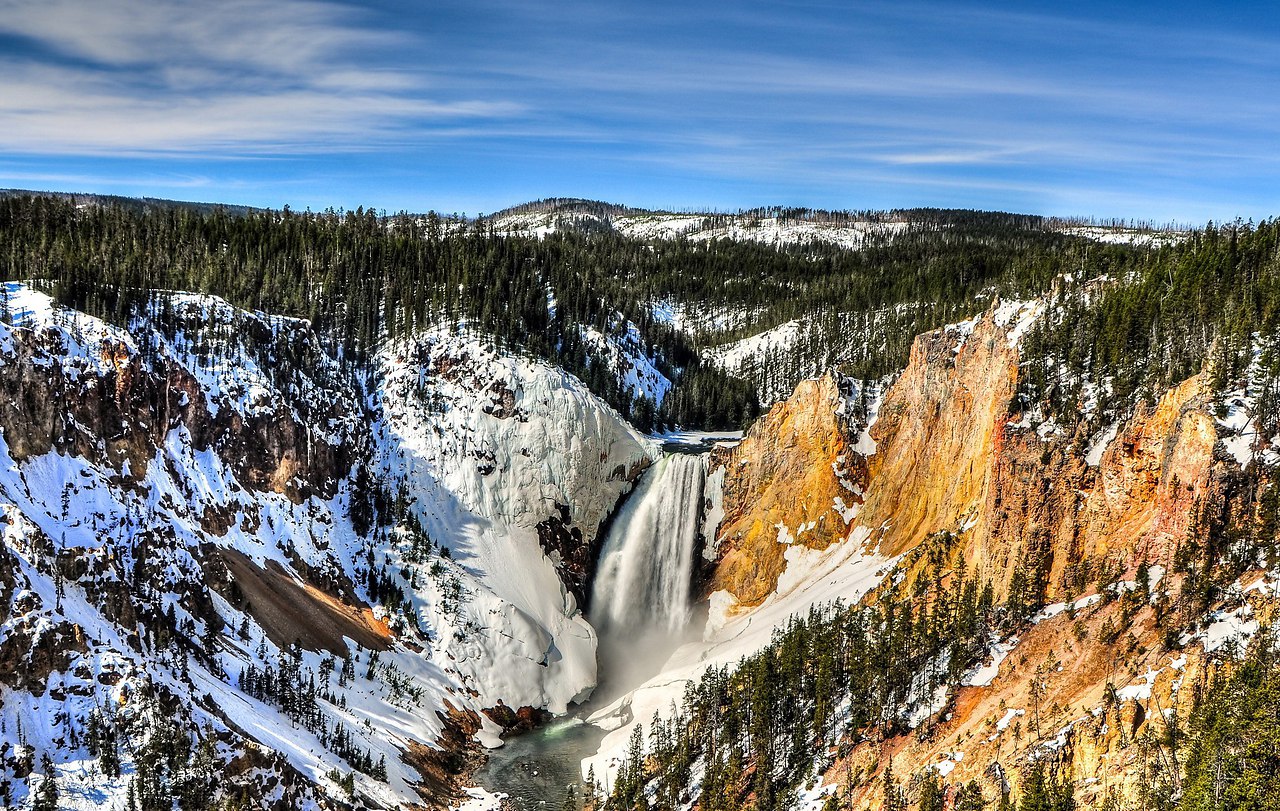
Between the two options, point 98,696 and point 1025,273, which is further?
point 1025,273

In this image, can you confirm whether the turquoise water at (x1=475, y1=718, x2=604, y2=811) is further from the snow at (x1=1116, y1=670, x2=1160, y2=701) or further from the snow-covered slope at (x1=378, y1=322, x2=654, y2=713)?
the snow at (x1=1116, y1=670, x2=1160, y2=701)

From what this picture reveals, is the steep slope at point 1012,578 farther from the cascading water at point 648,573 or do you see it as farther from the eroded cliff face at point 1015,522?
the cascading water at point 648,573

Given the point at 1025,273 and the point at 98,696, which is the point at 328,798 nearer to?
the point at 98,696

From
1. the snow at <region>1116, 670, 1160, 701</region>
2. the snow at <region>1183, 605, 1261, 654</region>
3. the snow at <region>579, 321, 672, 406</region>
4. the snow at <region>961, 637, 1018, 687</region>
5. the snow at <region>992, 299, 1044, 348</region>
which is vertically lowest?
the snow at <region>961, 637, 1018, 687</region>

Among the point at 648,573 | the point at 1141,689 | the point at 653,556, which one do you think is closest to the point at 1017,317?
the point at 653,556

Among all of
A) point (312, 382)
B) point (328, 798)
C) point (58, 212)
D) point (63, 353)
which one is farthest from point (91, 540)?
point (58, 212)

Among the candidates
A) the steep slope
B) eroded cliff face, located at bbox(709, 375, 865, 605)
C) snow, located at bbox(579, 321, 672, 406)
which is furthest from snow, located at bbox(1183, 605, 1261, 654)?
snow, located at bbox(579, 321, 672, 406)
